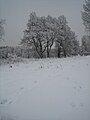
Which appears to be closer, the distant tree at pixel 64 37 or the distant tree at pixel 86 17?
the distant tree at pixel 86 17

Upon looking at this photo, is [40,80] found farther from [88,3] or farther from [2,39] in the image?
[2,39]

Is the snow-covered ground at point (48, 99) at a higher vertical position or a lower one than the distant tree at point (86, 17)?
lower

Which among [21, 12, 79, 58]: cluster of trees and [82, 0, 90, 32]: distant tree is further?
[21, 12, 79, 58]: cluster of trees

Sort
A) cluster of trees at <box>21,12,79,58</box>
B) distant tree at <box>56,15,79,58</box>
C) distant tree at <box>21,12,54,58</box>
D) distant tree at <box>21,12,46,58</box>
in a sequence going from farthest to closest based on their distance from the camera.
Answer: distant tree at <box>56,15,79,58</box>, cluster of trees at <box>21,12,79,58</box>, distant tree at <box>21,12,54,58</box>, distant tree at <box>21,12,46,58</box>

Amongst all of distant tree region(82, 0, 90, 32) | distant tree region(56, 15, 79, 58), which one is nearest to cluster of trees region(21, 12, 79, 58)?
distant tree region(56, 15, 79, 58)

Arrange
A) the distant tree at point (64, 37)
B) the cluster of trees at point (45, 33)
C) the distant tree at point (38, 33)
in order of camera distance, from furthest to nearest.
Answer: the distant tree at point (64, 37)
the cluster of trees at point (45, 33)
the distant tree at point (38, 33)

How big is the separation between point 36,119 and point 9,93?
2243 millimetres

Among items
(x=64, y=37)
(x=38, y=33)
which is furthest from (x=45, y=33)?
(x=64, y=37)

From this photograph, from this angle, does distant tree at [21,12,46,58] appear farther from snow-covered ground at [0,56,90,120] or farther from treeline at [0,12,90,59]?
snow-covered ground at [0,56,90,120]

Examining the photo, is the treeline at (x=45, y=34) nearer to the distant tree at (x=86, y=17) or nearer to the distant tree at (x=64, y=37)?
the distant tree at (x=64, y=37)

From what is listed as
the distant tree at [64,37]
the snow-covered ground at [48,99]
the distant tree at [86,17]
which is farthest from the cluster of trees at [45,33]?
the snow-covered ground at [48,99]

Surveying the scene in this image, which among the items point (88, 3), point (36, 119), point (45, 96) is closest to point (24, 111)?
point (36, 119)

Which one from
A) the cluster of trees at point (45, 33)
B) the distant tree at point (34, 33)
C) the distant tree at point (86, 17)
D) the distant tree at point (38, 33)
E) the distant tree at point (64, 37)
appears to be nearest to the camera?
the distant tree at point (86, 17)

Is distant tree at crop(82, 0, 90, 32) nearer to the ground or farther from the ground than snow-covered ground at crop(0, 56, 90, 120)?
farther from the ground
